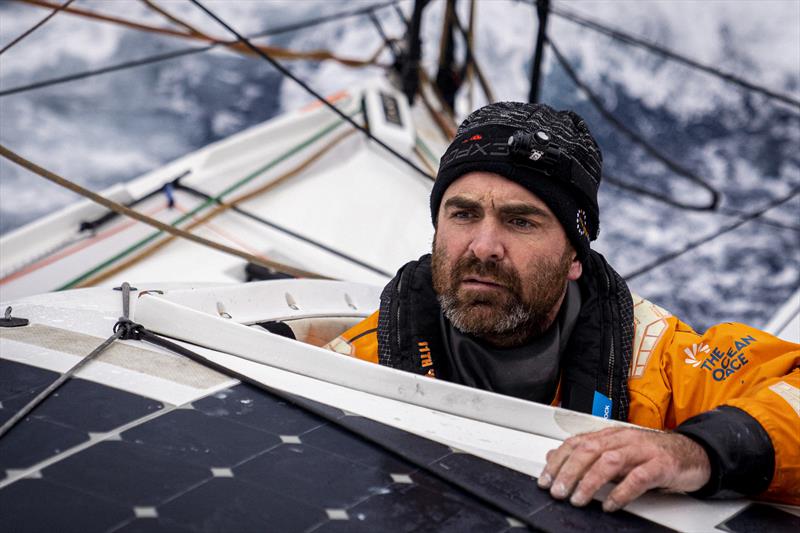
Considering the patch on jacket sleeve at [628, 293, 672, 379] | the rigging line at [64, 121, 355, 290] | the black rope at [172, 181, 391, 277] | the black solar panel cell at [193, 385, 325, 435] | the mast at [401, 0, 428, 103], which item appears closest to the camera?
the black solar panel cell at [193, 385, 325, 435]

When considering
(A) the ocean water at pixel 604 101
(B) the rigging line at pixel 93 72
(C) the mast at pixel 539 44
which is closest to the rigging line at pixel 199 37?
(B) the rigging line at pixel 93 72

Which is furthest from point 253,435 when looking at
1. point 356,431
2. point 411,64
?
point 411,64

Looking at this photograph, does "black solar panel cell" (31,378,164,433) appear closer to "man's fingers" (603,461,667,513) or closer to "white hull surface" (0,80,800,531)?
"white hull surface" (0,80,800,531)

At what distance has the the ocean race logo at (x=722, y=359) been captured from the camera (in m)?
1.51

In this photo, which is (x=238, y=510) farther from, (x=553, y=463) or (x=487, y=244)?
(x=487, y=244)

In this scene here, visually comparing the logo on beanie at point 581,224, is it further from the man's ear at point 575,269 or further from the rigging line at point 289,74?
the rigging line at point 289,74


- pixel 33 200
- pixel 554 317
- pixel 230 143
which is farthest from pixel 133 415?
pixel 33 200

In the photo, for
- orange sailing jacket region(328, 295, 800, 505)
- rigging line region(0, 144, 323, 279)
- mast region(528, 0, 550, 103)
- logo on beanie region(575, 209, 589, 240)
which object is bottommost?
orange sailing jacket region(328, 295, 800, 505)

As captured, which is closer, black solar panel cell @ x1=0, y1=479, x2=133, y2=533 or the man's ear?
black solar panel cell @ x1=0, y1=479, x2=133, y2=533

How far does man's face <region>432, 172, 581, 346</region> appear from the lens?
1.57 m

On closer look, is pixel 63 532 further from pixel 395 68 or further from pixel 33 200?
pixel 33 200

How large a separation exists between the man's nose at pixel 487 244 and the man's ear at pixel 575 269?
187 mm

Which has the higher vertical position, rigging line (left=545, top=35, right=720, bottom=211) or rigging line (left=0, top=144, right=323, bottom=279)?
rigging line (left=545, top=35, right=720, bottom=211)

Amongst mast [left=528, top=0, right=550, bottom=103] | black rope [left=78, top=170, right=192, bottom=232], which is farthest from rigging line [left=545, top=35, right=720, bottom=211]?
black rope [left=78, top=170, right=192, bottom=232]
